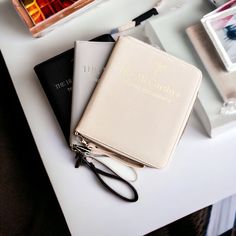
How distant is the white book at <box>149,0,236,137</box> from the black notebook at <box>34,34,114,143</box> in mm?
175

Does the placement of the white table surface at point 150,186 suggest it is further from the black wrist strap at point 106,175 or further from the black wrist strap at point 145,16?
the black wrist strap at point 145,16

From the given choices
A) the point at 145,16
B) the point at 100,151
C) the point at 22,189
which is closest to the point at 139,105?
the point at 100,151

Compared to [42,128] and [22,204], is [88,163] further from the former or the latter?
[22,204]

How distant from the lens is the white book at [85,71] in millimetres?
724

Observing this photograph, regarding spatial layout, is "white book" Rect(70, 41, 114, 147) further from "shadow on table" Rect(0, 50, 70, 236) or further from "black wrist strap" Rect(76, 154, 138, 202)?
"shadow on table" Rect(0, 50, 70, 236)

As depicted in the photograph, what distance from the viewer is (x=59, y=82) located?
0.77 metres

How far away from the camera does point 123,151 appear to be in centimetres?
70

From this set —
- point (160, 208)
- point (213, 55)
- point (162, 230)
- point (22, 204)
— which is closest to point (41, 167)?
point (22, 204)

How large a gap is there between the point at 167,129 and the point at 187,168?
0.11 metres

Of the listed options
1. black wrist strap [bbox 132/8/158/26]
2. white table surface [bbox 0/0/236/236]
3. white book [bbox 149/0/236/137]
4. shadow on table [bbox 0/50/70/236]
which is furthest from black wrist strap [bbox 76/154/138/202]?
shadow on table [bbox 0/50/70/236]

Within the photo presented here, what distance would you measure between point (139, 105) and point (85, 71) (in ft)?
0.37

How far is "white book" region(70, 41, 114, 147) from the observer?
0.72 meters

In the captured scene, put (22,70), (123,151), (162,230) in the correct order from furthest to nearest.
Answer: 1. (162,230)
2. (22,70)
3. (123,151)

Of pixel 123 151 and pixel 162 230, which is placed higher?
pixel 123 151
